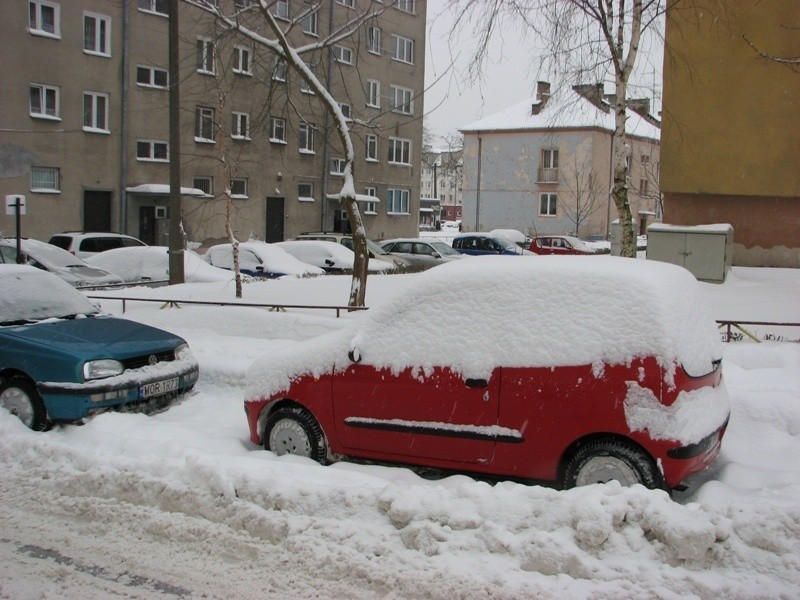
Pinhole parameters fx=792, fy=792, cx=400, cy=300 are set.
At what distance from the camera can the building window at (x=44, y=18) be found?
2820cm

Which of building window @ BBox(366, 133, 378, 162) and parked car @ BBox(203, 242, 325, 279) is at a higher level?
building window @ BBox(366, 133, 378, 162)

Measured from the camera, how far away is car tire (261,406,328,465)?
6285 millimetres

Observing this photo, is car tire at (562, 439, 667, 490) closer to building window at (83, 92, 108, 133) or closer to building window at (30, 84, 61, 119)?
building window at (30, 84, 61, 119)

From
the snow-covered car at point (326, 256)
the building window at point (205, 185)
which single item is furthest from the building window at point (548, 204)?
the snow-covered car at point (326, 256)

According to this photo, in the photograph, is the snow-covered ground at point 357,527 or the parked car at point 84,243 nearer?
the snow-covered ground at point 357,527

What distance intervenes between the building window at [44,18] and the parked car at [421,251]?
47.4ft

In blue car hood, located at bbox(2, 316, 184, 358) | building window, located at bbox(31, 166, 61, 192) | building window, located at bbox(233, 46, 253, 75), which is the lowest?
blue car hood, located at bbox(2, 316, 184, 358)

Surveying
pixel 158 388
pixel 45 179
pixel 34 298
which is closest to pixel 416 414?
pixel 158 388

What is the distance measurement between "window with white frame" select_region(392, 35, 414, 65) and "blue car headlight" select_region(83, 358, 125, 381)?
37841 millimetres

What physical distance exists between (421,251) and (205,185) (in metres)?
12.7

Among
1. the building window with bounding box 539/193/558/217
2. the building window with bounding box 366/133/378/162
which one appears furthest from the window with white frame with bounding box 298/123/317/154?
the building window with bounding box 539/193/558/217

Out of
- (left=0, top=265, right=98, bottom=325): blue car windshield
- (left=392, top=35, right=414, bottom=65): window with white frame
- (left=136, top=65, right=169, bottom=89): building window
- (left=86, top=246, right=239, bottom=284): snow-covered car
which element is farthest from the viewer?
(left=392, top=35, right=414, bottom=65): window with white frame

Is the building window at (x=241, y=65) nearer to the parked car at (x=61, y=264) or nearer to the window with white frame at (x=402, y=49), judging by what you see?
the window with white frame at (x=402, y=49)

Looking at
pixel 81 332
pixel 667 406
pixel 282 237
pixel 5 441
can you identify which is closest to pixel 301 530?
pixel 667 406
